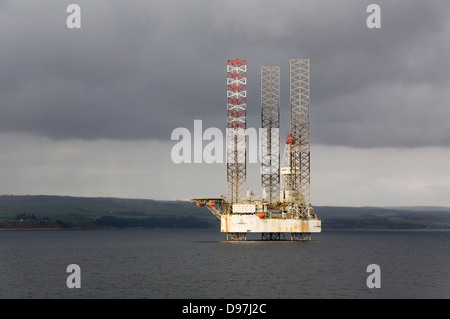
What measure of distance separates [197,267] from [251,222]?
2755 centimetres

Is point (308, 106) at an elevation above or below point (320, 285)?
above

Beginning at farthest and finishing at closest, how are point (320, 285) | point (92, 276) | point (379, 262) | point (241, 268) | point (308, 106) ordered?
1. point (308, 106)
2. point (379, 262)
3. point (241, 268)
4. point (92, 276)
5. point (320, 285)

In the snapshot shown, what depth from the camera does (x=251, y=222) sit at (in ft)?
317

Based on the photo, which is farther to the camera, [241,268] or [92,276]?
[241,268]
